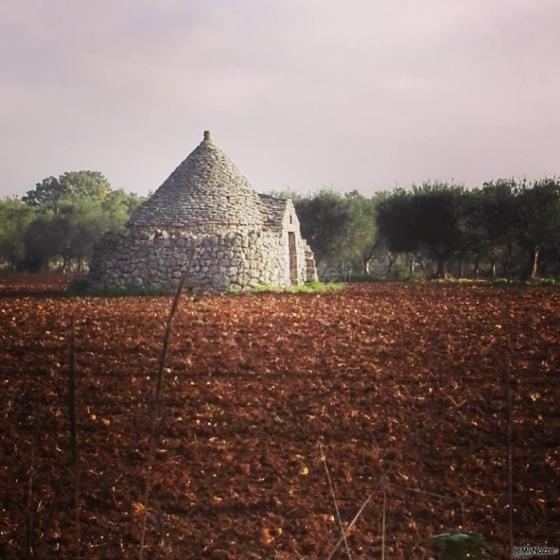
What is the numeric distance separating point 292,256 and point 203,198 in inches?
196

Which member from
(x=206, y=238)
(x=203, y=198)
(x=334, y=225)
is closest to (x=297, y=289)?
(x=206, y=238)

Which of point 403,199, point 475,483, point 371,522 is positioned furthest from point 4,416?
point 403,199

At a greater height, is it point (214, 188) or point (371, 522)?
point (214, 188)

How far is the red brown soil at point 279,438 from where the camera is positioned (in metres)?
4.33

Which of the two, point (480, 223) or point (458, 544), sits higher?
point (480, 223)

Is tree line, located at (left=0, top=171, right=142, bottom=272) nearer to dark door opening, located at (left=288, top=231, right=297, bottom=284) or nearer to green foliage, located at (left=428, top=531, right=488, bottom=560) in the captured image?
dark door opening, located at (left=288, top=231, right=297, bottom=284)

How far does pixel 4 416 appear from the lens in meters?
6.80

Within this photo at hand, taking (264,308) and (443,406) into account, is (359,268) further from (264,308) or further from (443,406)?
(443,406)

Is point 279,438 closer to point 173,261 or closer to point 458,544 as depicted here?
point 458,544

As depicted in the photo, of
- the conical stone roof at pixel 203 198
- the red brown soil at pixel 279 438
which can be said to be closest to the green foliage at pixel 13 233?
the conical stone roof at pixel 203 198

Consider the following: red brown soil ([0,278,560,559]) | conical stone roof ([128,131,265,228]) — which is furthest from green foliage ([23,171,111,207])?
red brown soil ([0,278,560,559])

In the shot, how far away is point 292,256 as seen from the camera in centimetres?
2716

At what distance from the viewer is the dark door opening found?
26647mm

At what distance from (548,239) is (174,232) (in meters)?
22.4
